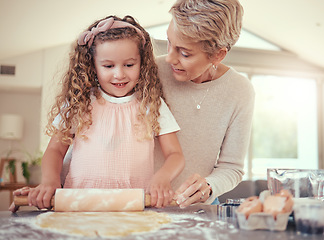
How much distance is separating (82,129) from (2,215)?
0.47 meters

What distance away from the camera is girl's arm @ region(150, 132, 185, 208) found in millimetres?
1049

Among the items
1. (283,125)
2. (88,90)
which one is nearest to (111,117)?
(88,90)

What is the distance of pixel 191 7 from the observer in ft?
4.50

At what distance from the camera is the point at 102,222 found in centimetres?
81

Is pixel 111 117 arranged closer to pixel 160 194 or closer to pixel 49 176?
pixel 49 176

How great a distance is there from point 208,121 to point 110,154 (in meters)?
0.48

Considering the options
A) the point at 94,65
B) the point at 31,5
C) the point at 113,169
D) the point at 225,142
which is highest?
the point at 31,5

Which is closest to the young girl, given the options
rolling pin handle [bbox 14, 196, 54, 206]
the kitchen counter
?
rolling pin handle [bbox 14, 196, 54, 206]

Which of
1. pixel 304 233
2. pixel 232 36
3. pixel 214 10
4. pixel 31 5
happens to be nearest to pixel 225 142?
pixel 232 36

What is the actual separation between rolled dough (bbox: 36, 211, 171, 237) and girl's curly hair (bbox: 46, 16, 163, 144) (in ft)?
1.43

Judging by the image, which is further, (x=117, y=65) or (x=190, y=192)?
(x=117, y=65)

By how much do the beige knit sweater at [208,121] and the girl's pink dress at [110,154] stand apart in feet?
0.84

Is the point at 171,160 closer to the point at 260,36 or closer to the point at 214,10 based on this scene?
the point at 214,10

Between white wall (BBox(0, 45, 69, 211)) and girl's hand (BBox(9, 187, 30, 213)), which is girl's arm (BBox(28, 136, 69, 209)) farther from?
white wall (BBox(0, 45, 69, 211))
